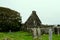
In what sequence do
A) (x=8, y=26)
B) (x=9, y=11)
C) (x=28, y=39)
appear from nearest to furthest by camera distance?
(x=28, y=39)
(x=8, y=26)
(x=9, y=11)

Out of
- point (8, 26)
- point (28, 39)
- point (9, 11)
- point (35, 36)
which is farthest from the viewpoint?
point (9, 11)

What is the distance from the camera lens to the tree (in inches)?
2190

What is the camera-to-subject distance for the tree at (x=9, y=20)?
5564cm

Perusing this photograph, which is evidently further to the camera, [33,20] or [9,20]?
[33,20]

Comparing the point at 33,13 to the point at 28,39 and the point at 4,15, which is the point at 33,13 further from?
the point at 28,39

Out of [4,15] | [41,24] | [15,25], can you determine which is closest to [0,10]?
[4,15]

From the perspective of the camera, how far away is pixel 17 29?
5656 centimetres

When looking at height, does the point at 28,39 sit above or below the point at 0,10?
below

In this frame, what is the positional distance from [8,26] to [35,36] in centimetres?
3564

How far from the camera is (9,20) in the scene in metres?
57.2

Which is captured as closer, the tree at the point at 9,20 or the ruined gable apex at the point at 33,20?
the tree at the point at 9,20

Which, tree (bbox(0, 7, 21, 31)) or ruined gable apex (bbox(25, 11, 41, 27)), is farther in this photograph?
ruined gable apex (bbox(25, 11, 41, 27))

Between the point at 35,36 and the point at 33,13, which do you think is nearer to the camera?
the point at 35,36

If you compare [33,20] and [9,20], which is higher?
[9,20]
